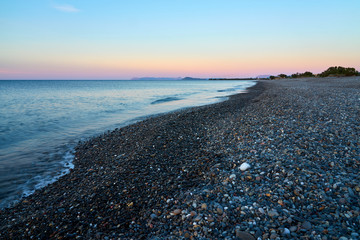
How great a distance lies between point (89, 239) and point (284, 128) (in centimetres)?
843

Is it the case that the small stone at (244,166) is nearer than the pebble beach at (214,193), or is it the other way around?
the pebble beach at (214,193)

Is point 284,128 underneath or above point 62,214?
above

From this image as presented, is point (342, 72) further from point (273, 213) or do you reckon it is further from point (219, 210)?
point (219, 210)

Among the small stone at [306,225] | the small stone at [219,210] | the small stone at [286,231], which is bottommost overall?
the small stone at [219,210]

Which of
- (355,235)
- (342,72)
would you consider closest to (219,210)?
(355,235)

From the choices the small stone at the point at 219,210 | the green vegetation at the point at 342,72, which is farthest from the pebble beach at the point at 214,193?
the green vegetation at the point at 342,72

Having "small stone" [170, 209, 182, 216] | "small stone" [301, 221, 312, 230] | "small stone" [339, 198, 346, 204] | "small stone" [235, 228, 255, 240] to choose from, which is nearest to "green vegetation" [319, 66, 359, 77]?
"small stone" [339, 198, 346, 204]

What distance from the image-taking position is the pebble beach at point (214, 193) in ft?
12.4

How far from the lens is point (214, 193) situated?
4.84m

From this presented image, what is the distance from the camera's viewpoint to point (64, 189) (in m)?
6.50

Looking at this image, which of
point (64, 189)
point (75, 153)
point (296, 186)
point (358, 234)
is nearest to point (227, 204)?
point (296, 186)

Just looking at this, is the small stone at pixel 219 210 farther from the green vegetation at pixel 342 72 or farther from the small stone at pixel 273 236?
the green vegetation at pixel 342 72

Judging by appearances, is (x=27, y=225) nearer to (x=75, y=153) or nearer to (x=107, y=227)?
(x=107, y=227)

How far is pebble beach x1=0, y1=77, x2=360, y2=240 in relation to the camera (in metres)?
3.79
